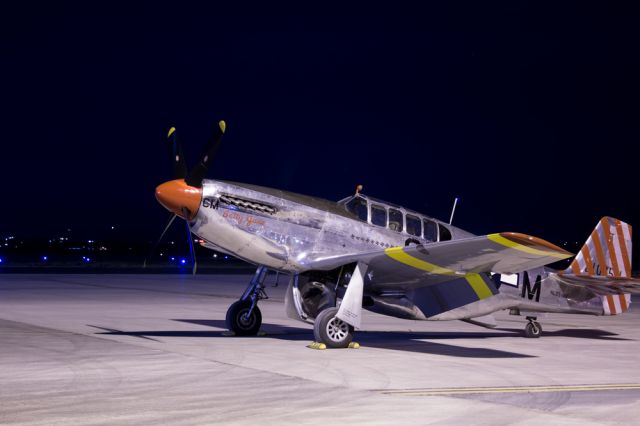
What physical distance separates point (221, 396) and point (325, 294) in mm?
6448

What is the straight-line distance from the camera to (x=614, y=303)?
1802 centimetres

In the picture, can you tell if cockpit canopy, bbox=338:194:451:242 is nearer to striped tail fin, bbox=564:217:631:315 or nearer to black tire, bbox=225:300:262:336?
black tire, bbox=225:300:262:336

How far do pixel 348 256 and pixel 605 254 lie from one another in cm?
678

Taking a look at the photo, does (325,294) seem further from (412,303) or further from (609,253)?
(609,253)

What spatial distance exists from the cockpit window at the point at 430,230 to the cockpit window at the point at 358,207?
126cm

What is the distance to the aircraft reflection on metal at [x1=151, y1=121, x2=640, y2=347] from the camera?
14.1m

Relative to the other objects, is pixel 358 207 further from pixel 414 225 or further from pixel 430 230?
pixel 430 230

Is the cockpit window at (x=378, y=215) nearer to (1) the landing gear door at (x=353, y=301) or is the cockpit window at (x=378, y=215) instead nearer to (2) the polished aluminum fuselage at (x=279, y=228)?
(2) the polished aluminum fuselage at (x=279, y=228)

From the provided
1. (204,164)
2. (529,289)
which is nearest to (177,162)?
(204,164)

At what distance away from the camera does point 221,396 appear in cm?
898

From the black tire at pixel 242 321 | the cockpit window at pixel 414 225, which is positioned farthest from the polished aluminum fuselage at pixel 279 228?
the black tire at pixel 242 321

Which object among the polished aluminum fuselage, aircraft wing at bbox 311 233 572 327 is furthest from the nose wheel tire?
the polished aluminum fuselage

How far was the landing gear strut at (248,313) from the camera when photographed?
16.0 meters

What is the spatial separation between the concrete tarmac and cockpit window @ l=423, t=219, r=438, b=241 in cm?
191
